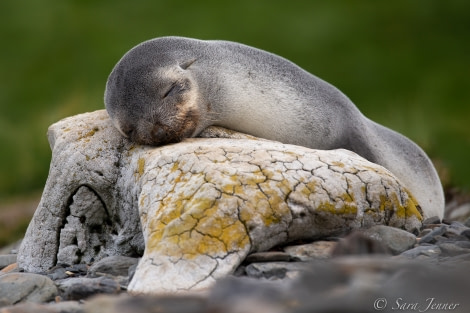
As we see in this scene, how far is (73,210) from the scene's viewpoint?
5.20 m

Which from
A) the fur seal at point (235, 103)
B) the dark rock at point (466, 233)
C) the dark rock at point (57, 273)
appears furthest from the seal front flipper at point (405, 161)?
the dark rock at point (57, 273)

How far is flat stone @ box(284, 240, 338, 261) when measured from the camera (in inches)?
163

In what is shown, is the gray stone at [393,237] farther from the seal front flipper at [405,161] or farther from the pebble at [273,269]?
the seal front flipper at [405,161]

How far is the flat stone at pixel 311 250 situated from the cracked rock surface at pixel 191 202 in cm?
9

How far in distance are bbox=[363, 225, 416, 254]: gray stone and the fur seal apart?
5.16ft

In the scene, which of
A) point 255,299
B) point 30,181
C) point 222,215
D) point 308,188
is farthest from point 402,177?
point 30,181

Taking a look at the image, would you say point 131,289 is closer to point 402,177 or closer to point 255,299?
point 255,299

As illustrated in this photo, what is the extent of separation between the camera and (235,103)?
5.69 m

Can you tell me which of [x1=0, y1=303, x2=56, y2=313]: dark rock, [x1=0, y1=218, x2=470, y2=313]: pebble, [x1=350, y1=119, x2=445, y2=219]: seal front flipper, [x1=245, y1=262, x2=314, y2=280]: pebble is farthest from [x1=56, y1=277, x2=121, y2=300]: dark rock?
[x1=350, y1=119, x2=445, y2=219]: seal front flipper

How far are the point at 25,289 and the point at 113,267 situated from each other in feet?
1.97

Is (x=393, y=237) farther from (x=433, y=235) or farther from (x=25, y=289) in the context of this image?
(x=25, y=289)

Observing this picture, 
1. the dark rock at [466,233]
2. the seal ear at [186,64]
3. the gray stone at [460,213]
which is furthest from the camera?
the gray stone at [460,213]

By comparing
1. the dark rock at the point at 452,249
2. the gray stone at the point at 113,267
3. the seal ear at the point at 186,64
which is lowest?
the gray stone at the point at 113,267

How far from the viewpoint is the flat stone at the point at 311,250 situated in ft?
13.6
